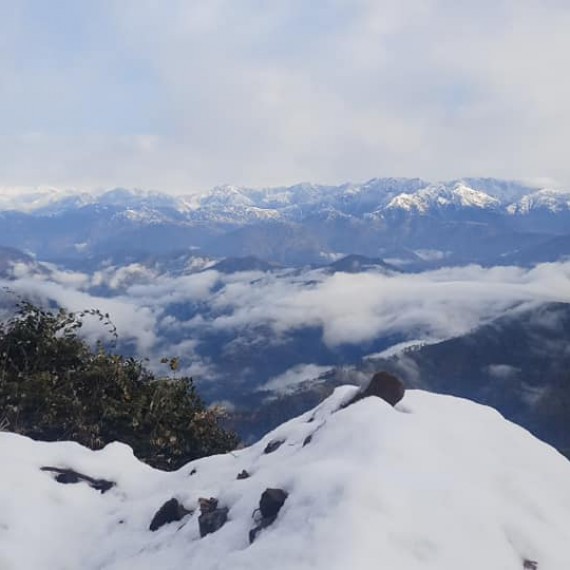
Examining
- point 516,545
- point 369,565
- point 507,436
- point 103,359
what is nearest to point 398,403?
point 507,436

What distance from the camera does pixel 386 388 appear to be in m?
10.5

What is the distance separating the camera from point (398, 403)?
33.7 ft

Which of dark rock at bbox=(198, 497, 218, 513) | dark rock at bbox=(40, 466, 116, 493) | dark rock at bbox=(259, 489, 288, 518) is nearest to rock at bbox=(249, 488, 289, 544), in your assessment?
dark rock at bbox=(259, 489, 288, 518)

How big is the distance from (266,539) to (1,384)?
1277cm

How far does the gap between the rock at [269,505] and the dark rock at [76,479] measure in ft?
15.3

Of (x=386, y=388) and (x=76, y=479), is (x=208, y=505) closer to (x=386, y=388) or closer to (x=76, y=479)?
(x=386, y=388)

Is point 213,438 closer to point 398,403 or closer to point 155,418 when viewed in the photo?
point 155,418

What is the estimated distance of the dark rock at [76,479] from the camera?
35.9 feet

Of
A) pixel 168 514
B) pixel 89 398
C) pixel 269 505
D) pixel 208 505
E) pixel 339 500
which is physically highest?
pixel 339 500

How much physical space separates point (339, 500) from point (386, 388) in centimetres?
390

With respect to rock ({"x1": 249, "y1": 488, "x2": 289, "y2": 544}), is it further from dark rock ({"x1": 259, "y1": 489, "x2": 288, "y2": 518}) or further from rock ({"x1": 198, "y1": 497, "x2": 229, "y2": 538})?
Result: rock ({"x1": 198, "y1": 497, "x2": 229, "y2": 538})

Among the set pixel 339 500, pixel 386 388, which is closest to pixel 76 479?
pixel 386 388

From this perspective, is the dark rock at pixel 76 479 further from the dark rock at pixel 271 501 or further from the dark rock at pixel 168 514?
the dark rock at pixel 271 501

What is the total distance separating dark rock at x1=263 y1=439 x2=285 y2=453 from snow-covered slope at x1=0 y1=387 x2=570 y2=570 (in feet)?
0.58
